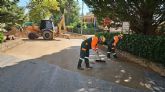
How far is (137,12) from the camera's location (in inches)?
829

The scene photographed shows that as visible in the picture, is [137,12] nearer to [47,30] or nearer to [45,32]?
[47,30]

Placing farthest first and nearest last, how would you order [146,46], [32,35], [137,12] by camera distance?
[32,35] → [137,12] → [146,46]

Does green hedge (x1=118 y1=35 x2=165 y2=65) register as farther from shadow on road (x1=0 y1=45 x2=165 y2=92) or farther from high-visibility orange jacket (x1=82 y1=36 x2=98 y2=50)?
high-visibility orange jacket (x1=82 y1=36 x2=98 y2=50)

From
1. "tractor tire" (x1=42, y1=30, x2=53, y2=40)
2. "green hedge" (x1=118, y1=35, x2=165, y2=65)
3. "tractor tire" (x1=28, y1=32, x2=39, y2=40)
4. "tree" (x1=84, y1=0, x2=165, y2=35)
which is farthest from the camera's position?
"tractor tire" (x1=28, y1=32, x2=39, y2=40)

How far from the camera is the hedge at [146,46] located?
599 inches

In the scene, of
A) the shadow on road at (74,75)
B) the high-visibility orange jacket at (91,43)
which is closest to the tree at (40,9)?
the shadow on road at (74,75)

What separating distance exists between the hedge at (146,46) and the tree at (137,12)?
110cm

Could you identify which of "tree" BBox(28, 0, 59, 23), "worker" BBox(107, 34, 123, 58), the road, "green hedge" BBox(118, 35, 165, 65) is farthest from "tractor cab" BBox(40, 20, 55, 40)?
"tree" BBox(28, 0, 59, 23)

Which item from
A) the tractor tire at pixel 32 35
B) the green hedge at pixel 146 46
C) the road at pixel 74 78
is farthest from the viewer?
the tractor tire at pixel 32 35

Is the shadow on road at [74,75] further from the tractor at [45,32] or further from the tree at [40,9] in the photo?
the tree at [40,9]

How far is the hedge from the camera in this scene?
15216mm

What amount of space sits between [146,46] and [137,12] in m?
4.52

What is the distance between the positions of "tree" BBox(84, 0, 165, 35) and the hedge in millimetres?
1098

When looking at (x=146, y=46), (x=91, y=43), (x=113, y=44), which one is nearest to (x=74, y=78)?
(x=91, y=43)
